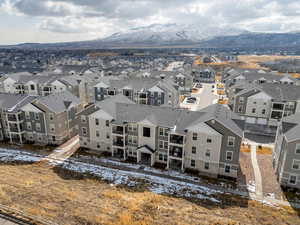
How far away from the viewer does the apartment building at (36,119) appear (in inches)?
1673

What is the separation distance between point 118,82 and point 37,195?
47404 millimetres

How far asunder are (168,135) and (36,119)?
94.7 ft

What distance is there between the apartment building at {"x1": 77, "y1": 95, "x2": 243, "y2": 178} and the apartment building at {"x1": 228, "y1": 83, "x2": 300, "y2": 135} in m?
21.8

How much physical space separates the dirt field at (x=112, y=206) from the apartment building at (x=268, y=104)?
3299cm

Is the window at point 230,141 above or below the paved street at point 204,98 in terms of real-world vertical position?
above

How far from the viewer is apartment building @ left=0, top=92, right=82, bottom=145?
42.5m

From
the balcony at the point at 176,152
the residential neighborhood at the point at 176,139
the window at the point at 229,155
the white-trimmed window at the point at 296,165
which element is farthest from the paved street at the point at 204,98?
the white-trimmed window at the point at 296,165

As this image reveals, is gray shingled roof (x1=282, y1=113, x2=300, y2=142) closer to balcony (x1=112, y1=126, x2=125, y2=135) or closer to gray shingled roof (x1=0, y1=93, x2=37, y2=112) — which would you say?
balcony (x1=112, y1=126, x2=125, y2=135)

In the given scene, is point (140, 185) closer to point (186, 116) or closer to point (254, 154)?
point (186, 116)

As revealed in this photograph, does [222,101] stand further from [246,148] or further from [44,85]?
[44,85]

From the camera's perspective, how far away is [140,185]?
102ft

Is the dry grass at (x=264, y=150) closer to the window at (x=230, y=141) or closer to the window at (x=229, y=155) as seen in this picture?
the window at (x=229, y=155)

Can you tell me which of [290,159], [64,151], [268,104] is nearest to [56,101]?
[64,151]

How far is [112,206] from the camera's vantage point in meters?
24.8
